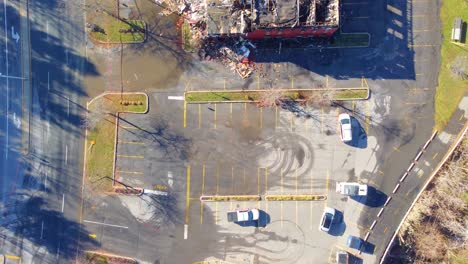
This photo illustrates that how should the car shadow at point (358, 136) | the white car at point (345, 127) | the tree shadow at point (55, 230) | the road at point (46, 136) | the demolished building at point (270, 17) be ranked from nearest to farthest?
the demolished building at point (270, 17) → the white car at point (345, 127) → the car shadow at point (358, 136) → the road at point (46, 136) → the tree shadow at point (55, 230)

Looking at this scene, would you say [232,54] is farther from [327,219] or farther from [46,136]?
[46,136]

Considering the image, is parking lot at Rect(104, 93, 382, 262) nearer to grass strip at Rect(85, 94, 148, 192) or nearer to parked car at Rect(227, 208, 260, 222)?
parked car at Rect(227, 208, 260, 222)

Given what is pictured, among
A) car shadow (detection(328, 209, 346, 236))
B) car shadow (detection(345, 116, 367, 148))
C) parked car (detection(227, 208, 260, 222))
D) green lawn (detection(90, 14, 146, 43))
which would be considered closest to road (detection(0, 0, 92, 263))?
green lawn (detection(90, 14, 146, 43))

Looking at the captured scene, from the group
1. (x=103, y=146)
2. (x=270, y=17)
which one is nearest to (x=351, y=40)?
(x=270, y=17)

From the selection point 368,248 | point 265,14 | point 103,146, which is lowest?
point 368,248

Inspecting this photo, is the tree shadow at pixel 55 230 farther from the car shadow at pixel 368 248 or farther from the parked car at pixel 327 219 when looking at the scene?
the car shadow at pixel 368 248

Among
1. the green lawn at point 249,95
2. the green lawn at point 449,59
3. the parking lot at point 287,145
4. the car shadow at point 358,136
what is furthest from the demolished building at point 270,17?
the green lawn at point 449,59
